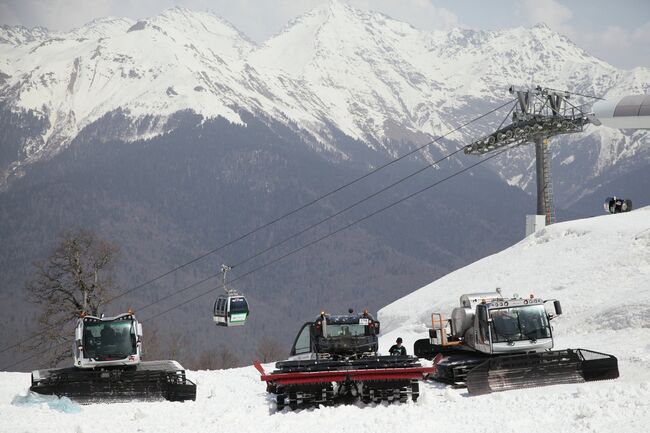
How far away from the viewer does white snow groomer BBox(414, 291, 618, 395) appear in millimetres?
24375

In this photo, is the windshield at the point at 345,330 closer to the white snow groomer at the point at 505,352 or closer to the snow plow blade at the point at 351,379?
the white snow groomer at the point at 505,352

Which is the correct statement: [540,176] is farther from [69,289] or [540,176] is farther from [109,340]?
[109,340]

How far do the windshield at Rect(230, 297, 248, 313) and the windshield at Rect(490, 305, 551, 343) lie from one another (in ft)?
90.1

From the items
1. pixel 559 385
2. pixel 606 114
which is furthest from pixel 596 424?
pixel 606 114

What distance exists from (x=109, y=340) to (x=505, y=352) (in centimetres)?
1166

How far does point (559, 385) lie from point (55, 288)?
4057 centimetres

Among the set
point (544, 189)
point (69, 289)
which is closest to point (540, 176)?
point (544, 189)

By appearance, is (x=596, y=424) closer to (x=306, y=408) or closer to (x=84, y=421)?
(x=306, y=408)

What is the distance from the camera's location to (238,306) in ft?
173

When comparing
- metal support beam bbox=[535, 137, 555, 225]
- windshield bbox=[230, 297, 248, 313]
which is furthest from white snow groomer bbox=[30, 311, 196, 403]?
metal support beam bbox=[535, 137, 555, 225]

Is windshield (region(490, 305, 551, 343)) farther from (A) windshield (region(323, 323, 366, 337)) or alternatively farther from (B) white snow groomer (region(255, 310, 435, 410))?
(B) white snow groomer (region(255, 310, 435, 410))

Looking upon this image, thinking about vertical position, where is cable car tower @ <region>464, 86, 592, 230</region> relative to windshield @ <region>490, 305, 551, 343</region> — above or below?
above

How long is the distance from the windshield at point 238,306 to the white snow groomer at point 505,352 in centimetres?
2159

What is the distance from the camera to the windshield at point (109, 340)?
28031 millimetres
